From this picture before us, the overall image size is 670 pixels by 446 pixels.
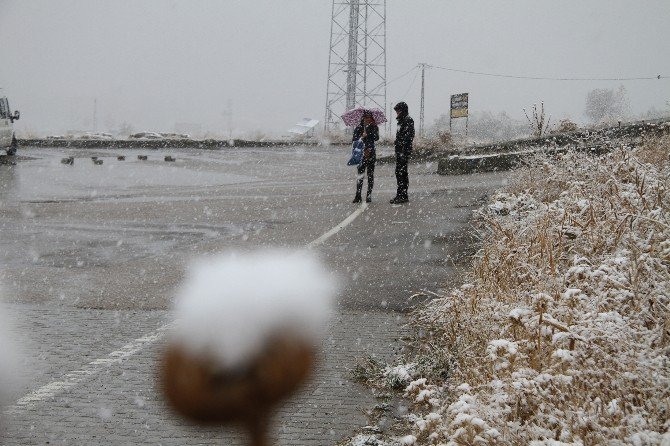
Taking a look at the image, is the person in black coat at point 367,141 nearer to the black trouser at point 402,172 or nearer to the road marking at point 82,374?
the black trouser at point 402,172

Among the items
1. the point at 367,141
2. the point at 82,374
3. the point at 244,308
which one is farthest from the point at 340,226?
the point at 244,308

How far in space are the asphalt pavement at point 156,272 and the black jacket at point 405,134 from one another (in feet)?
4.42

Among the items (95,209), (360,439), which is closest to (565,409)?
(360,439)

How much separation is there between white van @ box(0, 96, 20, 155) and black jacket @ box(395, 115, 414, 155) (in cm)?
1975

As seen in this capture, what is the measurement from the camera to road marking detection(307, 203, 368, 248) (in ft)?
33.6

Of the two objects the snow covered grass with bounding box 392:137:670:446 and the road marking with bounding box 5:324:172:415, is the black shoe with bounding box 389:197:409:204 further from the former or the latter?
the road marking with bounding box 5:324:172:415

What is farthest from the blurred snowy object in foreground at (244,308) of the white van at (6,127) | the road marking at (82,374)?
the white van at (6,127)

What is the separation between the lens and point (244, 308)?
67 cm

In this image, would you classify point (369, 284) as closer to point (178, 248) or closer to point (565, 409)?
point (178, 248)

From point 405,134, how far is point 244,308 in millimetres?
14643

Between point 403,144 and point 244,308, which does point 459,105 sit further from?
point 244,308

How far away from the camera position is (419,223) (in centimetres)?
1235

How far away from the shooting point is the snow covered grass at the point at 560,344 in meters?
3.14

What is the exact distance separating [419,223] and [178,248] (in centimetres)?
451
